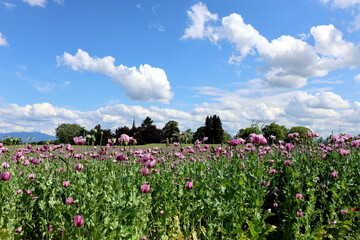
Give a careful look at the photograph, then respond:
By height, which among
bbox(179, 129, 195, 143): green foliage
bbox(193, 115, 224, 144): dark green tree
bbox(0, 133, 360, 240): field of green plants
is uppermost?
bbox(193, 115, 224, 144): dark green tree

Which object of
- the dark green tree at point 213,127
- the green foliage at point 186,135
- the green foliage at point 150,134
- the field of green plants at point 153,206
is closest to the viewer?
the field of green plants at point 153,206

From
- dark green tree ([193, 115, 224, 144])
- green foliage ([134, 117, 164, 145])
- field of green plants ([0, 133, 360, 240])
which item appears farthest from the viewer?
dark green tree ([193, 115, 224, 144])

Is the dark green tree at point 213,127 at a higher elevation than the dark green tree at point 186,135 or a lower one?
higher

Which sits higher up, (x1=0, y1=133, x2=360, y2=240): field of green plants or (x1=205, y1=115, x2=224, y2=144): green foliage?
(x1=205, y1=115, x2=224, y2=144): green foliage

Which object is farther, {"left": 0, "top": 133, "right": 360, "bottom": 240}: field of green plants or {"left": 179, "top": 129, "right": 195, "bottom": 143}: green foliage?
{"left": 179, "top": 129, "right": 195, "bottom": 143}: green foliage

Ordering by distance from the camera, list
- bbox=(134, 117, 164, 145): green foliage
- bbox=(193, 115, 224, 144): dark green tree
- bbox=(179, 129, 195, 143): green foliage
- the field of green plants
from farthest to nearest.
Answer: bbox=(193, 115, 224, 144): dark green tree → bbox=(134, 117, 164, 145): green foliage → bbox=(179, 129, 195, 143): green foliage → the field of green plants

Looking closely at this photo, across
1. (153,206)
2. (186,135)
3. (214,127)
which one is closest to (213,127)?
(214,127)

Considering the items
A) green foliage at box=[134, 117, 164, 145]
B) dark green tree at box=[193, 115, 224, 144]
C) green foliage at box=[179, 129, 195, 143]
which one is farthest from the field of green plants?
dark green tree at box=[193, 115, 224, 144]

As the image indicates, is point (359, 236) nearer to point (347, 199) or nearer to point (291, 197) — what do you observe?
point (347, 199)

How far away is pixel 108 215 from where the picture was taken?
4.14 metres

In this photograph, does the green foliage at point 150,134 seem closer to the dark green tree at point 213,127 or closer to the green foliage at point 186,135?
the dark green tree at point 213,127

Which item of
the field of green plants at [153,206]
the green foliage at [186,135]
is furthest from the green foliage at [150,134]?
the field of green plants at [153,206]

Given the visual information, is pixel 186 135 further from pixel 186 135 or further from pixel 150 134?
pixel 150 134

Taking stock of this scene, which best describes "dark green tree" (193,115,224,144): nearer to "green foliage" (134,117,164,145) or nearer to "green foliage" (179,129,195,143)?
"green foliage" (134,117,164,145)
